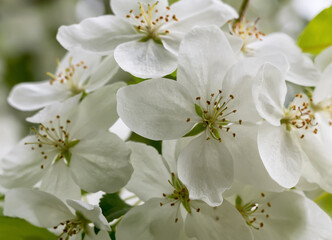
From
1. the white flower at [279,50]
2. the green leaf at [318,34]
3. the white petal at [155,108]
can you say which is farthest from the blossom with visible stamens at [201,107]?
the green leaf at [318,34]

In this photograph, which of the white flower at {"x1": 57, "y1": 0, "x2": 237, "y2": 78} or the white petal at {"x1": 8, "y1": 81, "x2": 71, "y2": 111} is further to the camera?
the white petal at {"x1": 8, "y1": 81, "x2": 71, "y2": 111}

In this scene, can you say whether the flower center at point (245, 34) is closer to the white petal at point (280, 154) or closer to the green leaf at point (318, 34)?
the green leaf at point (318, 34)

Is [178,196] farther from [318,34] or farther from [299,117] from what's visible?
[318,34]

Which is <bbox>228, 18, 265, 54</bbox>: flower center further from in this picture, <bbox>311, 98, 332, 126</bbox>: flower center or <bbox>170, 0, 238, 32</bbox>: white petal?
<bbox>311, 98, 332, 126</bbox>: flower center

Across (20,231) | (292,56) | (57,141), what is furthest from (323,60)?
(20,231)

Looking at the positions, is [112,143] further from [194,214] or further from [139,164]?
[194,214]

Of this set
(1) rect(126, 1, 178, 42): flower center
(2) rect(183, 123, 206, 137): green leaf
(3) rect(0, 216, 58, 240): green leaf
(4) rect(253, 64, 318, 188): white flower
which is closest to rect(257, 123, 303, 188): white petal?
(4) rect(253, 64, 318, 188): white flower
